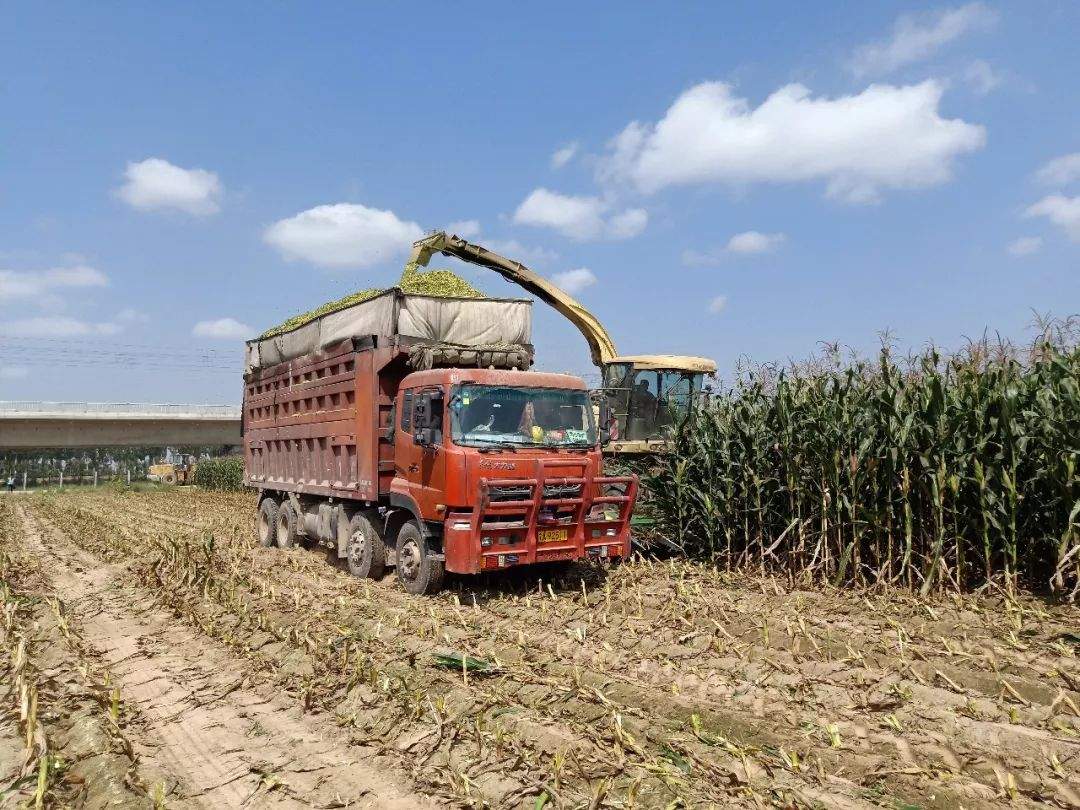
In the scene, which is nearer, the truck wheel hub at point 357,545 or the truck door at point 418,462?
the truck door at point 418,462

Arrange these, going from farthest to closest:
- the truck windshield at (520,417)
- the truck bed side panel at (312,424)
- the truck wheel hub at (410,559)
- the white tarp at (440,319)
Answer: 1. the truck bed side panel at (312,424)
2. the white tarp at (440,319)
3. the truck wheel hub at (410,559)
4. the truck windshield at (520,417)

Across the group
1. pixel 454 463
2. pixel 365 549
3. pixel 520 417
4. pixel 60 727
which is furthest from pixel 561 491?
pixel 60 727

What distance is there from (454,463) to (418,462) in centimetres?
88

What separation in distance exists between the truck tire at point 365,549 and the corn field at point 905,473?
451cm

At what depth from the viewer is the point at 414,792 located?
4.43 metres

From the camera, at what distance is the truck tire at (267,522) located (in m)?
15.3

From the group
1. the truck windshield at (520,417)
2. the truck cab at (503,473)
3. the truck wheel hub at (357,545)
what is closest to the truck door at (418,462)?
the truck cab at (503,473)

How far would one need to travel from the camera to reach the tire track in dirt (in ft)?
14.7

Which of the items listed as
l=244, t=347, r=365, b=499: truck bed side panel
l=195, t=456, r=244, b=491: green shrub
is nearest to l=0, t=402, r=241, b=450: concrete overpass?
l=195, t=456, r=244, b=491: green shrub

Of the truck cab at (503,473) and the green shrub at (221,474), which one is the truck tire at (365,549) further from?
the green shrub at (221,474)

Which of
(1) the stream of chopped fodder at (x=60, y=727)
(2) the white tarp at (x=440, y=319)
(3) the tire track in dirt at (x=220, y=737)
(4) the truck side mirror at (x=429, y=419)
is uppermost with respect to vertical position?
(2) the white tarp at (x=440, y=319)

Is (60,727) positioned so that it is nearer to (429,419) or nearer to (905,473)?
→ (429,419)

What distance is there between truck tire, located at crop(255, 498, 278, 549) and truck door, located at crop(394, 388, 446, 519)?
590cm

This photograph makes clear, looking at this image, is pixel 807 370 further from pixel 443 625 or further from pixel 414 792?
pixel 414 792
